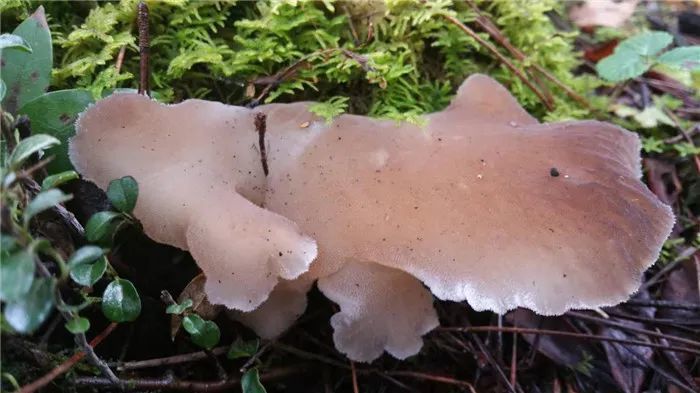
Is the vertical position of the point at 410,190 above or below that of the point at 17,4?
below

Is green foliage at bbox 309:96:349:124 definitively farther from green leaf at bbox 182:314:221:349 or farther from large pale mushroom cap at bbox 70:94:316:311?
green leaf at bbox 182:314:221:349

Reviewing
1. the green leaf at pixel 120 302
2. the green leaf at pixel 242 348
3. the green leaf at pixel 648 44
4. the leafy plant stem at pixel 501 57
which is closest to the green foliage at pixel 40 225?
the green leaf at pixel 120 302

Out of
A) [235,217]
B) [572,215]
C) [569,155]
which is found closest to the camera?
[235,217]

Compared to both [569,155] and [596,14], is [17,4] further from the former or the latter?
[596,14]

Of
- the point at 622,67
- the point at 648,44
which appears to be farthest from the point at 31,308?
the point at 648,44

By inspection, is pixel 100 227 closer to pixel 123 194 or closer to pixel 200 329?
pixel 123 194

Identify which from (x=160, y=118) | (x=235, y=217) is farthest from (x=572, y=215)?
(x=160, y=118)
